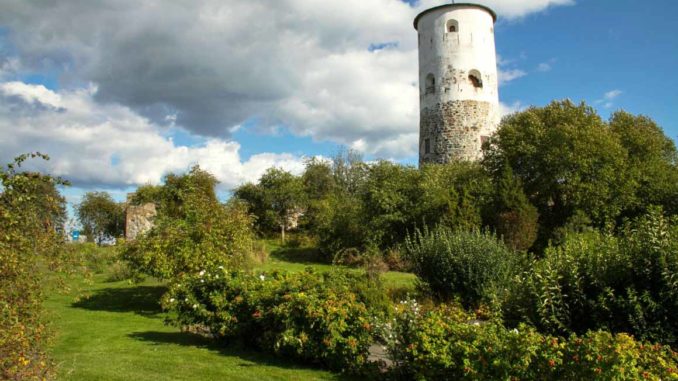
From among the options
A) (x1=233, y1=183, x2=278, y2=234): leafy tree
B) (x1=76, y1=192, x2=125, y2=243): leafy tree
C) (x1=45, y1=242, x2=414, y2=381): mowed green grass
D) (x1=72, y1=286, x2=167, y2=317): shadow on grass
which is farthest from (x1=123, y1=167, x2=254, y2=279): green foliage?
(x1=76, y1=192, x2=125, y2=243): leafy tree

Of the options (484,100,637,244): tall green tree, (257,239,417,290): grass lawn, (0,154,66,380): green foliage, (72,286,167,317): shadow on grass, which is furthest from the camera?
(257,239,417,290): grass lawn

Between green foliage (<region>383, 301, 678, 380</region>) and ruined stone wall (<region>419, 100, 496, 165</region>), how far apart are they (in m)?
23.7

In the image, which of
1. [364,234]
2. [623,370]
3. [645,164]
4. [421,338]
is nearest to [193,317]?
[421,338]

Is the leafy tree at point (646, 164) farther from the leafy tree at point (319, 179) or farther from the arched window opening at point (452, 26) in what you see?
the leafy tree at point (319, 179)

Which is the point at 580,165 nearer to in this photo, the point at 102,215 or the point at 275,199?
the point at 275,199

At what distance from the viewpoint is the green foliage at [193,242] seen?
12.6m

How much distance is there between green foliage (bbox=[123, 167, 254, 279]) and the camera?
12641 millimetres

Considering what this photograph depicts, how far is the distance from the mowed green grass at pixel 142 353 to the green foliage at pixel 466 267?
15.4 feet

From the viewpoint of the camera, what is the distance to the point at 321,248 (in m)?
25.7

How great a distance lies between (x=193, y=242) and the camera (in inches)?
511

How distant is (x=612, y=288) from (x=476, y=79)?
80.1 ft

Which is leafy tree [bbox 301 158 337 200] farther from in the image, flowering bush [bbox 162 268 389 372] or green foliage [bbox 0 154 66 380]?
green foliage [bbox 0 154 66 380]

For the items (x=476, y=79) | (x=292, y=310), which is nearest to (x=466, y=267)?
(x=292, y=310)

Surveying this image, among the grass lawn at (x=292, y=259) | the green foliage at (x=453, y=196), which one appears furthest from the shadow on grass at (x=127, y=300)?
the green foliage at (x=453, y=196)
